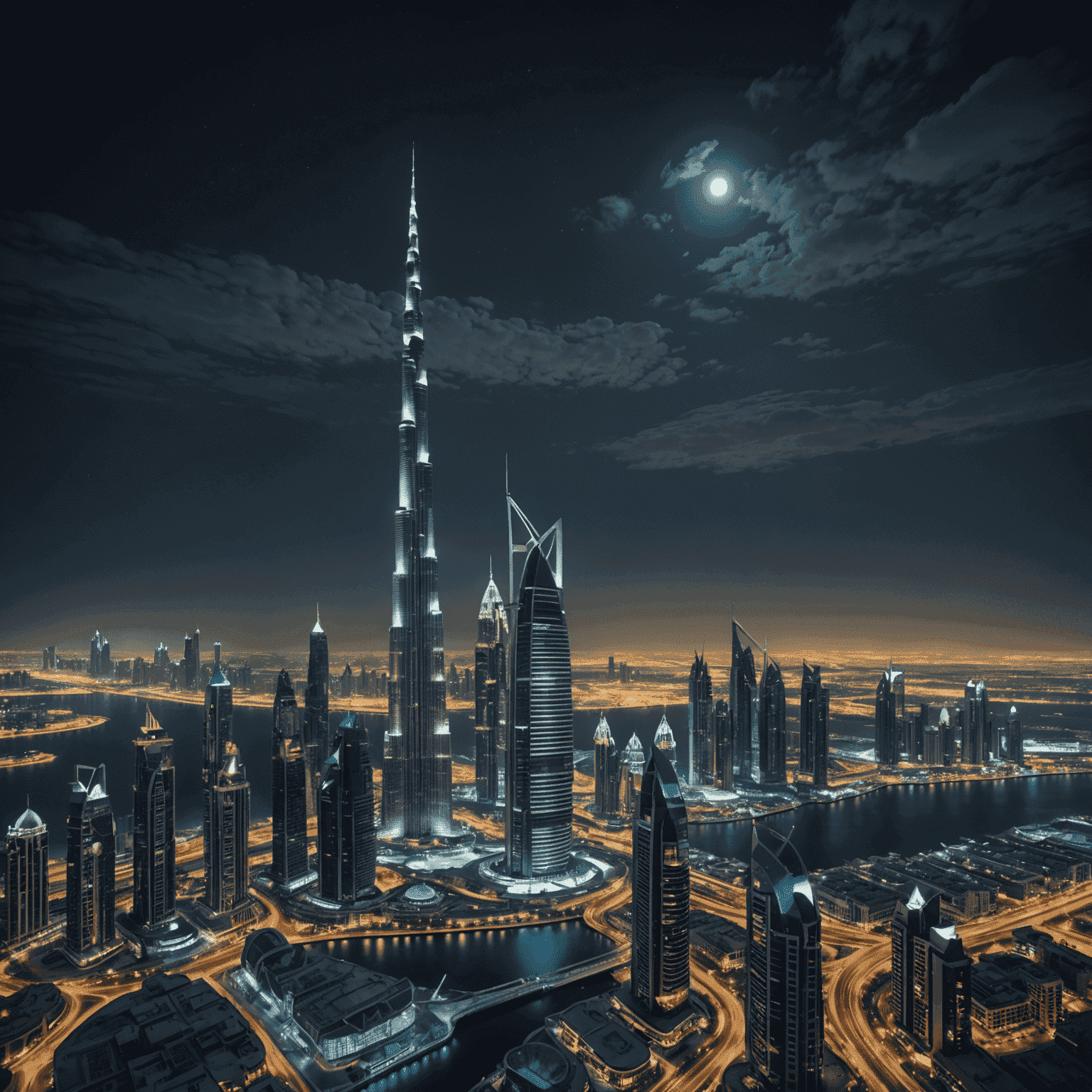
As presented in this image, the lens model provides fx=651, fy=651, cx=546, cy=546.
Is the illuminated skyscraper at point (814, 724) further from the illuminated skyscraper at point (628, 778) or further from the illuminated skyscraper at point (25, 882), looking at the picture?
the illuminated skyscraper at point (25, 882)

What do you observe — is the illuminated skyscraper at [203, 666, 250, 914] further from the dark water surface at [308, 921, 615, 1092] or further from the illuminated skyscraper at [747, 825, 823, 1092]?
the illuminated skyscraper at [747, 825, 823, 1092]

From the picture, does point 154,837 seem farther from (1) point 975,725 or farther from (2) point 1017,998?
(1) point 975,725

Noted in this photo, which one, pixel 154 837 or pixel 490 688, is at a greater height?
pixel 490 688

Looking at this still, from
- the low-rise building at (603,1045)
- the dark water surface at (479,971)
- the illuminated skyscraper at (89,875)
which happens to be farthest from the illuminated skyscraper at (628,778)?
the illuminated skyscraper at (89,875)

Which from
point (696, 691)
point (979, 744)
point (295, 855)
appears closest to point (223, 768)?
point (295, 855)

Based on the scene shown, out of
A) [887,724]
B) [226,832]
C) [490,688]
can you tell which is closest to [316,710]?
[490,688]

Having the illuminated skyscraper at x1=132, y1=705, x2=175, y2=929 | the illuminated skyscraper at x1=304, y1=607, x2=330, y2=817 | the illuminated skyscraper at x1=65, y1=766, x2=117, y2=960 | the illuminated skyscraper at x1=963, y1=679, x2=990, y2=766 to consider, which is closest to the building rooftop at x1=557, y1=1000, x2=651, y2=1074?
the illuminated skyscraper at x1=132, y1=705, x2=175, y2=929

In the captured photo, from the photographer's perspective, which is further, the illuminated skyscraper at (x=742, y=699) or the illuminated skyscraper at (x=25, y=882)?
the illuminated skyscraper at (x=742, y=699)
